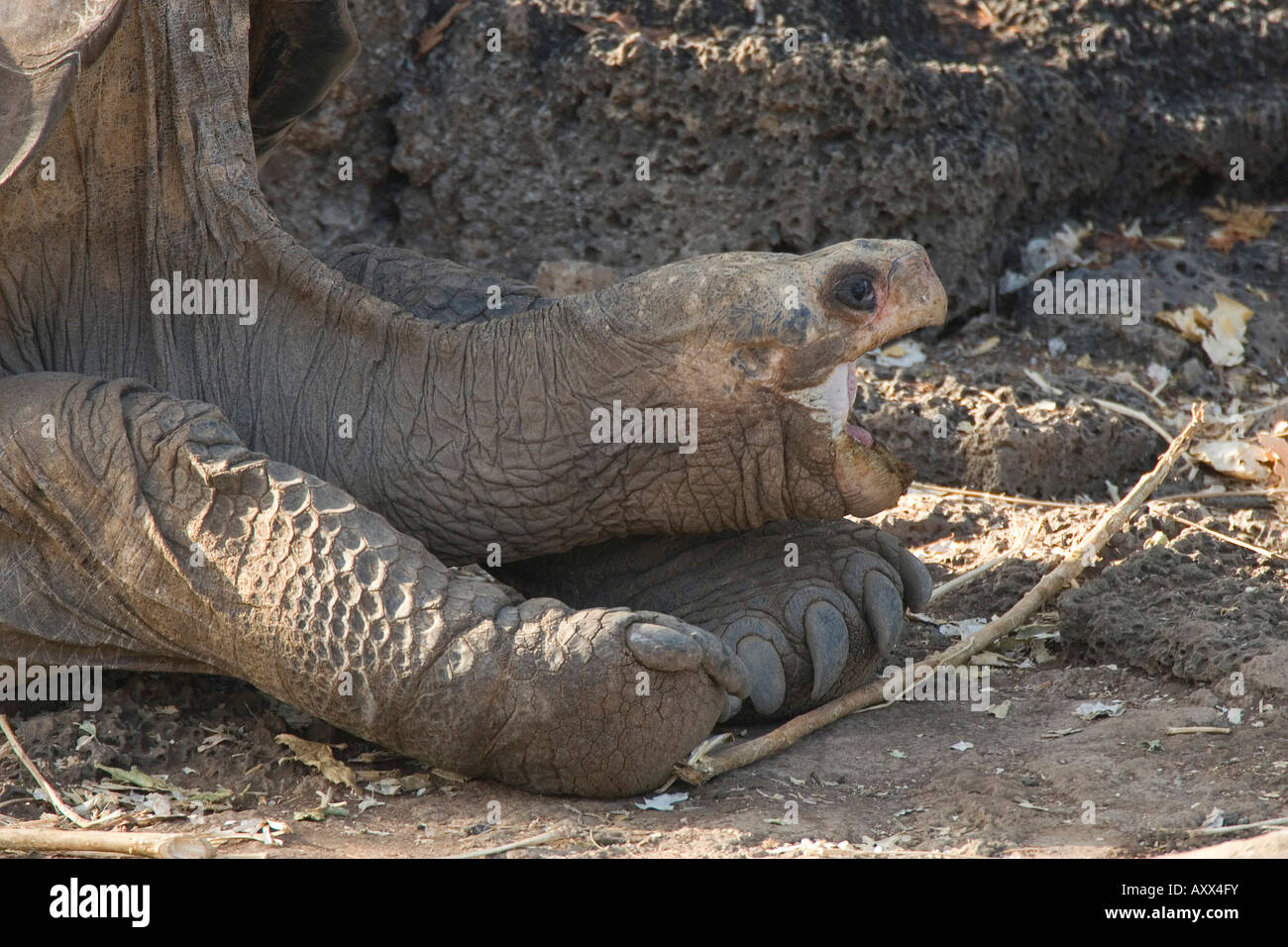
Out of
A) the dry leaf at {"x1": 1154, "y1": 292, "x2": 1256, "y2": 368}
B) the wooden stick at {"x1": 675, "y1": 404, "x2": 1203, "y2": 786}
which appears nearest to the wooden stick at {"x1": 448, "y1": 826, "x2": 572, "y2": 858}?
the wooden stick at {"x1": 675, "y1": 404, "x2": 1203, "y2": 786}

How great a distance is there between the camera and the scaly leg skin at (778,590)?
2.69 meters

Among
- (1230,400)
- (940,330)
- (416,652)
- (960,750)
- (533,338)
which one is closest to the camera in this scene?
(416,652)

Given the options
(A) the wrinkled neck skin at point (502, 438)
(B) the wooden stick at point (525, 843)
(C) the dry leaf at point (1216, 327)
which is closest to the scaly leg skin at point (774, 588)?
(A) the wrinkled neck skin at point (502, 438)

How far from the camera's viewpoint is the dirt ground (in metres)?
2.28

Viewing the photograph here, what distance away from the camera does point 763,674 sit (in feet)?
8.65

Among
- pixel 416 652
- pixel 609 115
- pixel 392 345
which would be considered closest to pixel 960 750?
pixel 416 652

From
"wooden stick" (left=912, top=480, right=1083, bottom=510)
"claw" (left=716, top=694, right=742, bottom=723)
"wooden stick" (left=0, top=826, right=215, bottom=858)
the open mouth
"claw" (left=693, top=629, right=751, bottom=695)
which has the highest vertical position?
the open mouth

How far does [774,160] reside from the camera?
14.5 ft

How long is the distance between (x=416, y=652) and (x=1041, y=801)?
984mm

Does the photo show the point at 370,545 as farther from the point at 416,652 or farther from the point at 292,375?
the point at 292,375

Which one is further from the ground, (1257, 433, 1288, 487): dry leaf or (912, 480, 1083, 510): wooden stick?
(1257, 433, 1288, 487): dry leaf

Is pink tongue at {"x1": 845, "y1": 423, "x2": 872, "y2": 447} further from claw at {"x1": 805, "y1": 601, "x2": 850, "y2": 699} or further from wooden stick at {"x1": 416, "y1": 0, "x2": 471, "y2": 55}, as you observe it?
wooden stick at {"x1": 416, "y1": 0, "x2": 471, "y2": 55}

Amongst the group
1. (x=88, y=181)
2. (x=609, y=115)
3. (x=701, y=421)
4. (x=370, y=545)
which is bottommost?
(x=370, y=545)

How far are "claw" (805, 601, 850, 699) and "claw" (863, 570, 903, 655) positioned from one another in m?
0.07
